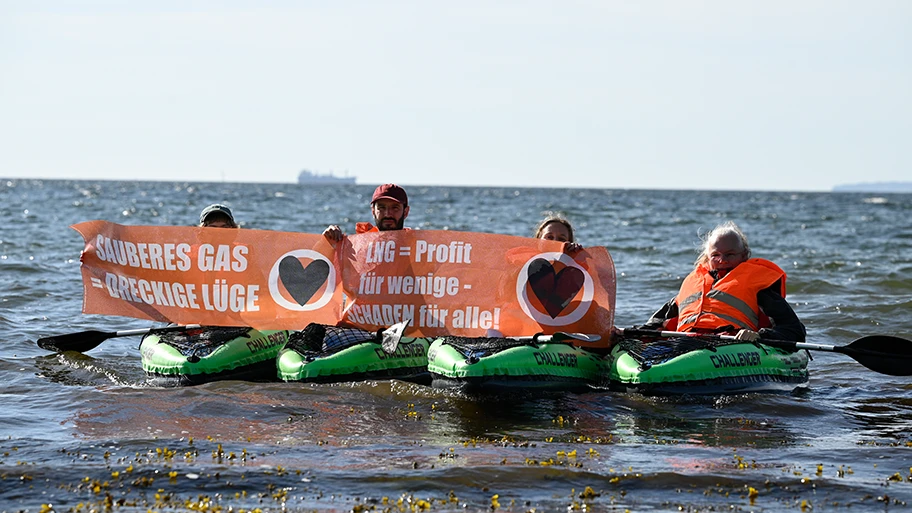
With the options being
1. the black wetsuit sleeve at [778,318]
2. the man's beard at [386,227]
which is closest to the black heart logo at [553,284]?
the man's beard at [386,227]

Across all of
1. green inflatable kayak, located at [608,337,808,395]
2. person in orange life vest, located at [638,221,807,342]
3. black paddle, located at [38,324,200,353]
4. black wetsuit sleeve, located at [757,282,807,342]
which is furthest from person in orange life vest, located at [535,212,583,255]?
black paddle, located at [38,324,200,353]

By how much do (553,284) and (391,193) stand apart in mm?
1881

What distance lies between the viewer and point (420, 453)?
7434 mm

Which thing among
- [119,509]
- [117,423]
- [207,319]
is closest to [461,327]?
[207,319]

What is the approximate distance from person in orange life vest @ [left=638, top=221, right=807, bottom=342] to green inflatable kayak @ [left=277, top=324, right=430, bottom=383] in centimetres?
261

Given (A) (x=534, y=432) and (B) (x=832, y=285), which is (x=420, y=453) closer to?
(A) (x=534, y=432)

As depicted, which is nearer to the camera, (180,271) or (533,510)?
(533,510)

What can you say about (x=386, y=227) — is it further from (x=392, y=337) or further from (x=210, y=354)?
(x=210, y=354)

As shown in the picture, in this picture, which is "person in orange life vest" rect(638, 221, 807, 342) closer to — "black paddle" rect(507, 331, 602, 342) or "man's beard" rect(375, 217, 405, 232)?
"black paddle" rect(507, 331, 602, 342)

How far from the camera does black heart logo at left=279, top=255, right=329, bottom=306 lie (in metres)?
10.4

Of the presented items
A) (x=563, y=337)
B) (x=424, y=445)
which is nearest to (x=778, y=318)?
(x=563, y=337)

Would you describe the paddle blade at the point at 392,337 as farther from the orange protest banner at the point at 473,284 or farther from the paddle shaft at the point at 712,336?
the paddle shaft at the point at 712,336

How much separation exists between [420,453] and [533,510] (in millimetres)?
1439

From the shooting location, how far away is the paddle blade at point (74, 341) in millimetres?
11289
